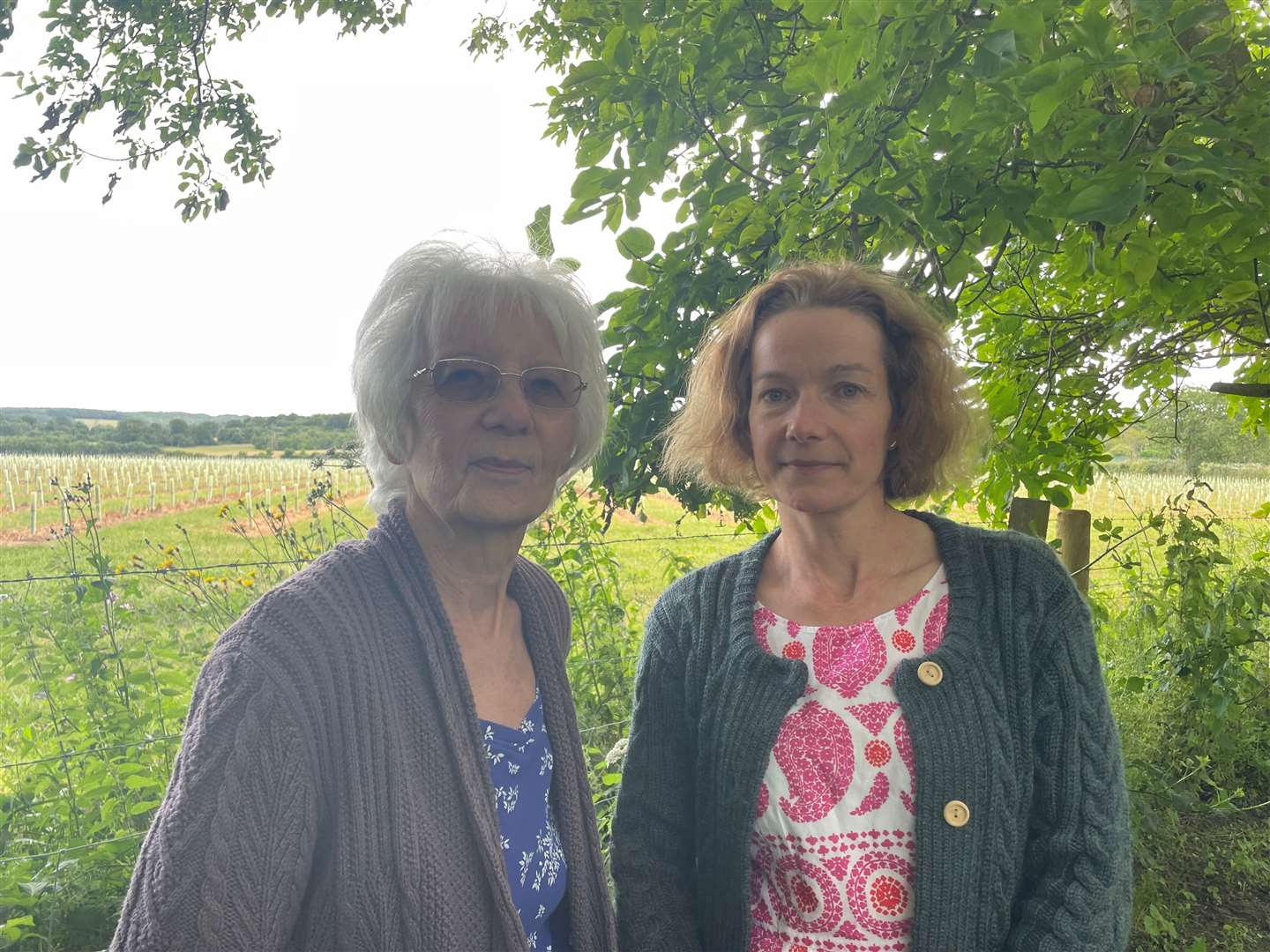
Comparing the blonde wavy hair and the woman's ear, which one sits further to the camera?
the blonde wavy hair

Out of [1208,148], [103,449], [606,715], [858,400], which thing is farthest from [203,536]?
[1208,148]

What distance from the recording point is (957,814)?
128cm

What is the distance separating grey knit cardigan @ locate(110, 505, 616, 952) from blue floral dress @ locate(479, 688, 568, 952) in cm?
10

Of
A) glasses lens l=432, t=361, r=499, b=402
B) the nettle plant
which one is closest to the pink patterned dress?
glasses lens l=432, t=361, r=499, b=402

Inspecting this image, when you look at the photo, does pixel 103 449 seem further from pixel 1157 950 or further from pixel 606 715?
pixel 1157 950

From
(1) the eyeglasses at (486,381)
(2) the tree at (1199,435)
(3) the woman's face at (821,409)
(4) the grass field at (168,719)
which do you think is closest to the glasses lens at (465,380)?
(1) the eyeglasses at (486,381)

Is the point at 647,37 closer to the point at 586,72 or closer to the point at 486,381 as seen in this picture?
the point at 586,72

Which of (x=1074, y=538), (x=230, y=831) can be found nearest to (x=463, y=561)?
(x=230, y=831)

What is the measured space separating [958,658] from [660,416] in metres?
0.88

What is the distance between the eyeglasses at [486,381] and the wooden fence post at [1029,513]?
1902 millimetres

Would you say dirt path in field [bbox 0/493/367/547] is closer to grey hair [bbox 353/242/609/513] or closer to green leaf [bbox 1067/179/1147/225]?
grey hair [bbox 353/242/609/513]

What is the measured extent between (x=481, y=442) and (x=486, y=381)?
0.34ft

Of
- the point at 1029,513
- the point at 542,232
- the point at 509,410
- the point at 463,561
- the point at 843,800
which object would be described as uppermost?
the point at 542,232

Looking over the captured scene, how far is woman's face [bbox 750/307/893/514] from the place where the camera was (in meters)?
1.45
